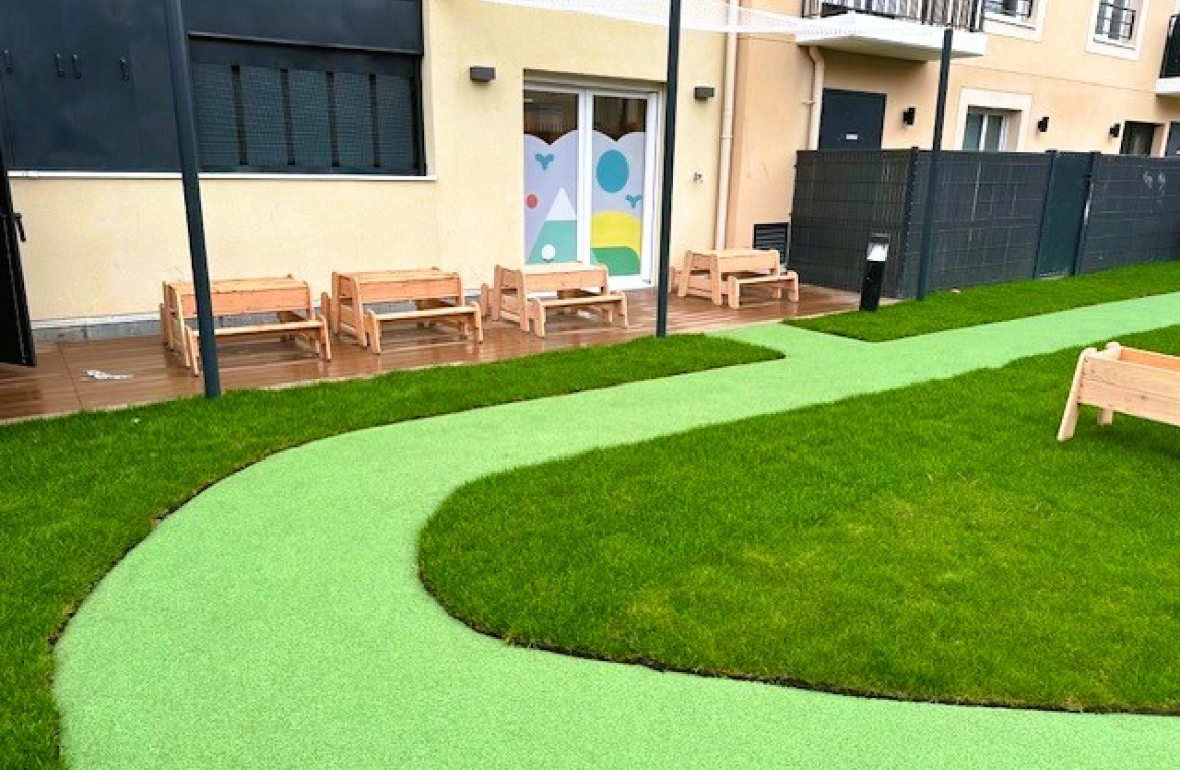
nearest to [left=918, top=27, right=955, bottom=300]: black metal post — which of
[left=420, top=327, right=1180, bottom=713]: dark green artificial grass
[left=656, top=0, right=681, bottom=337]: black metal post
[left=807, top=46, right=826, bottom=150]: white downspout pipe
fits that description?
[left=807, top=46, right=826, bottom=150]: white downspout pipe

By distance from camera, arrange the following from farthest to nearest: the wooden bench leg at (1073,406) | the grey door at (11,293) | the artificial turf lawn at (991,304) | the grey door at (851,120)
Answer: the grey door at (851,120), the artificial turf lawn at (991,304), the grey door at (11,293), the wooden bench leg at (1073,406)

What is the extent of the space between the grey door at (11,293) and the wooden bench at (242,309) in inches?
37.4

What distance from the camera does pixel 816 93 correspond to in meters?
11.0

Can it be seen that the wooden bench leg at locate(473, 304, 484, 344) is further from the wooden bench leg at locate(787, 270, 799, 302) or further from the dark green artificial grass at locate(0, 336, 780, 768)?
the wooden bench leg at locate(787, 270, 799, 302)

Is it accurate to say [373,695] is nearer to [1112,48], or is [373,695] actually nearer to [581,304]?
[581,304]

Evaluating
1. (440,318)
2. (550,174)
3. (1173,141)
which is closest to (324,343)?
(440,318)

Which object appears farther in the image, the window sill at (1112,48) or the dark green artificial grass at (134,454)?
the window sill at (1112,48)

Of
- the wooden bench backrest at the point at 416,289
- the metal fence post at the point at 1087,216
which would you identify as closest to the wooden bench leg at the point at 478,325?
the wooden bench backrest at the point at 416,289

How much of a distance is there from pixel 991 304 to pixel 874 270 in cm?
178

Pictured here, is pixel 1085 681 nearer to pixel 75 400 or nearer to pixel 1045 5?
pixel 75 400

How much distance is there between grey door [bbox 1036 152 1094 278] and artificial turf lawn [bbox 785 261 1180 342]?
337 mm

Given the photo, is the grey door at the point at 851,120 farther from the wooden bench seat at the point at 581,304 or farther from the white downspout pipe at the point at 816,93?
the wooden bench seat at the point at 581,304

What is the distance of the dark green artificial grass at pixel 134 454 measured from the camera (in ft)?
9.39

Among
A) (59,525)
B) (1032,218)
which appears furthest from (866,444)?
(1032,218)
